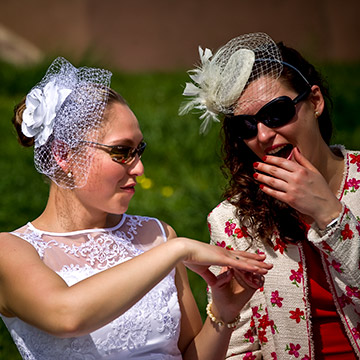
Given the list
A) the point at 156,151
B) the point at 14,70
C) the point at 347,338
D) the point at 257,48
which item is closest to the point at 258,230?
the point at 347,338

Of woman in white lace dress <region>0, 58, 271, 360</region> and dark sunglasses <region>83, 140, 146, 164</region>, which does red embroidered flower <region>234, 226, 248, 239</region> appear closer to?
woman in white lace dress <region>0, 58, 271, 360</region>

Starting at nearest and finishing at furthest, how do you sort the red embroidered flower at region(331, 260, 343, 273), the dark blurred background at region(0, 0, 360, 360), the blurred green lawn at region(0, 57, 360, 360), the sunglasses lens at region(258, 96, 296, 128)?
Answer: 1. the red embroidered flower at region(331, 260, 343, 273)
2. the sunglasses lens at region(258, 96, 296, 128)
3. the blurred green lawn at region(0, 57, 360, 360)
4. the dark blurred background at region(0, 0, 360, 360)

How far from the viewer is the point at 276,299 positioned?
3.18m

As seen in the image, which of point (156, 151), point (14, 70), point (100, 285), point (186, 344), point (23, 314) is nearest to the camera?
point (100, 285)

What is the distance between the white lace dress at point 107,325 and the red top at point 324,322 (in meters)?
0.71

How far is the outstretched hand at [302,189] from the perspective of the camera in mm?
2672

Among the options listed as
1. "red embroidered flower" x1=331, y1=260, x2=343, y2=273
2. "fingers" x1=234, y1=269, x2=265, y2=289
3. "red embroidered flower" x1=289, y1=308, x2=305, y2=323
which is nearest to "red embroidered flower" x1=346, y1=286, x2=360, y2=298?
"red embroidered flower" x1=331, y1=260, x2=343, y2=273

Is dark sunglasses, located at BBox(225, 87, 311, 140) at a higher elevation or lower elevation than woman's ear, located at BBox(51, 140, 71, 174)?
higher

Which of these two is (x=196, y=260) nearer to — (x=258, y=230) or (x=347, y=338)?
(x=258, y=230)

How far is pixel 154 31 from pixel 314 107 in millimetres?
9399

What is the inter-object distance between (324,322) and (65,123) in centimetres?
156

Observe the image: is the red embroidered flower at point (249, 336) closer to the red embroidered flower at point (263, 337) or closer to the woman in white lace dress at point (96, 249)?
the red embroidered flower at point (263, 337)

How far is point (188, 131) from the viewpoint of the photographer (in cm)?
713

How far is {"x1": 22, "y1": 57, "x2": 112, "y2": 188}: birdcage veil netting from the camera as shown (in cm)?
280
